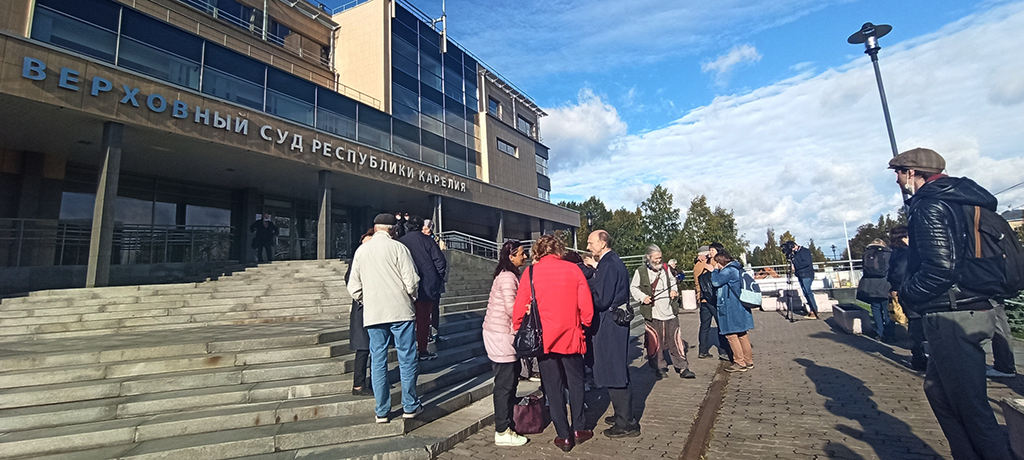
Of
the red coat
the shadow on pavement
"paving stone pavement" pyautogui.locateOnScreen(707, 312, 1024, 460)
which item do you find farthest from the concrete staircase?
the shadow on pavement

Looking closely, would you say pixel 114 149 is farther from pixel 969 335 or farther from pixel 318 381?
pixel 969 335

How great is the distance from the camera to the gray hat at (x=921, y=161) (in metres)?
2.71

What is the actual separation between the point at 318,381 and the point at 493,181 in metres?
22.9

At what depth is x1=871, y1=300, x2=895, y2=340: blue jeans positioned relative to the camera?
7832 millimetres

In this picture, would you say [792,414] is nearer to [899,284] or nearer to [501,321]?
[501,321]

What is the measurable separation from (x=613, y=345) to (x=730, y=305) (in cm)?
306

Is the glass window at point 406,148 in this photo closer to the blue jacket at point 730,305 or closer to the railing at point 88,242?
the railing at point 88,242

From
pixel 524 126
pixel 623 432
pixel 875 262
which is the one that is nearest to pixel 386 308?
pixel 623 432

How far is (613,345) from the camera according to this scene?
418 centimetres

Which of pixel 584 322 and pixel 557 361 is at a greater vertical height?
pixel 584 322

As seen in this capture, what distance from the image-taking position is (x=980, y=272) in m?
2.47

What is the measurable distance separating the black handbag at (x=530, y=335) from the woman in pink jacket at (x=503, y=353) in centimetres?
13

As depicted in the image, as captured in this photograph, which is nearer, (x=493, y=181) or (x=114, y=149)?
(x=114, y=149)

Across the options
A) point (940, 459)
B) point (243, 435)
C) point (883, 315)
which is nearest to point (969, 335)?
point (940, 459)
